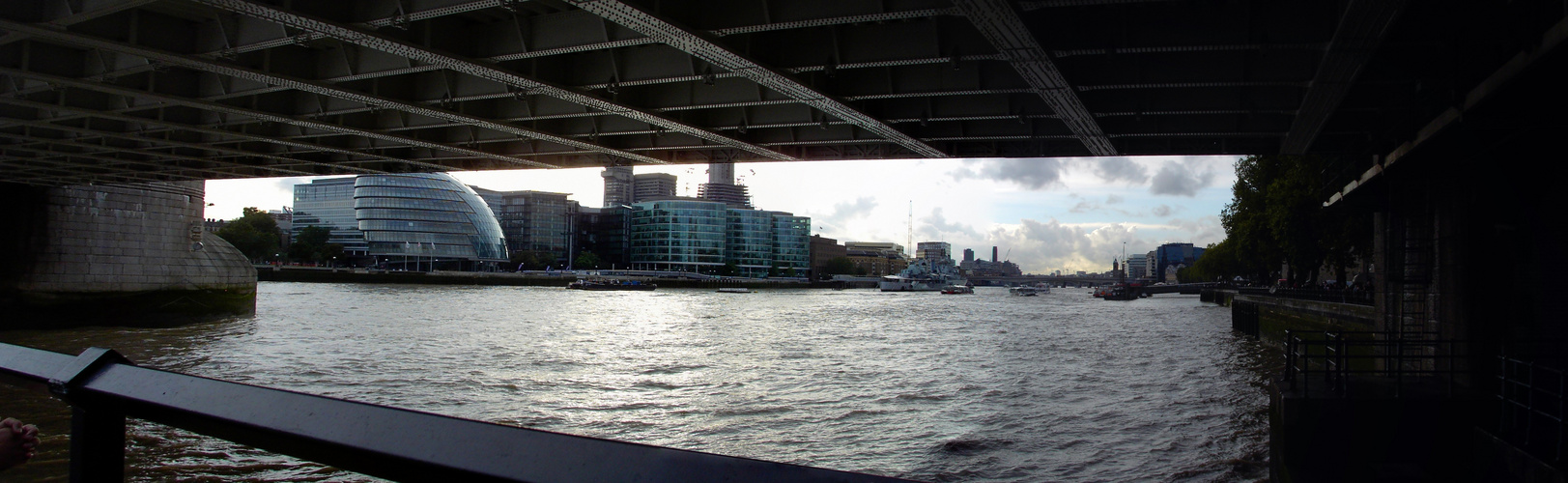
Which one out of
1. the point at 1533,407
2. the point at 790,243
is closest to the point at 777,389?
the point at 1533,407

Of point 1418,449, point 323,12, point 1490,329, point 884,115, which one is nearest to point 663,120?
point 884,115

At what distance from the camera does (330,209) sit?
433 feet

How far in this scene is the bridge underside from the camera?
10.1 meters

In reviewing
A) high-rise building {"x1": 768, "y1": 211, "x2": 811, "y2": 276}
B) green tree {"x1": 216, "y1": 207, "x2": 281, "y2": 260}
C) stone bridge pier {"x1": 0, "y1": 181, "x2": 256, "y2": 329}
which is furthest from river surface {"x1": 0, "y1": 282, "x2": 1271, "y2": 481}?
high-rise building {"x1": 768, "y1": 211, "x2": 811, "y2": 276}

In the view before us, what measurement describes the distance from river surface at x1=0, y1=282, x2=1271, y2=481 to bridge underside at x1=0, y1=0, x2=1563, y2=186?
16.3ft

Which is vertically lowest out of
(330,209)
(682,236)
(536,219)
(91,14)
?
(91,14)

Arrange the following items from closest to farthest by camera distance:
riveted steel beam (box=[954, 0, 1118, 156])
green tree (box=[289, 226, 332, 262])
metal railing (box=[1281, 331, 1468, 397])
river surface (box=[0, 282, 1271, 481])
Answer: riveted steel beam (box=[954, 0, 1118, 156])
metal railing (box=[1281, 331, 1468, 397])
river surface (box=[0, 282, 1271, 481])
green tree (box=[289, 226, 332, 262])

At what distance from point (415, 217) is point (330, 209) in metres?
22.3

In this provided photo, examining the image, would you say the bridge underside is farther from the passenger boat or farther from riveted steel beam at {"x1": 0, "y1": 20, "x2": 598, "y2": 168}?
the passenger boat

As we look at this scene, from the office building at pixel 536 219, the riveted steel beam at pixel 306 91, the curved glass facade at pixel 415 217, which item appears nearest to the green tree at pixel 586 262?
the office building at pixel 536 219

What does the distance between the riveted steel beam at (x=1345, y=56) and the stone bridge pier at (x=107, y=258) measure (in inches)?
1411

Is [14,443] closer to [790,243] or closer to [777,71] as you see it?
[777,71]

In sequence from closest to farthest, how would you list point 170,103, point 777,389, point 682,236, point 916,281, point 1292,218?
point 170,103, point 777,389, point 1292,218, point 916,281, point 682,236

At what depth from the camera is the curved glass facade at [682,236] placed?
156m
